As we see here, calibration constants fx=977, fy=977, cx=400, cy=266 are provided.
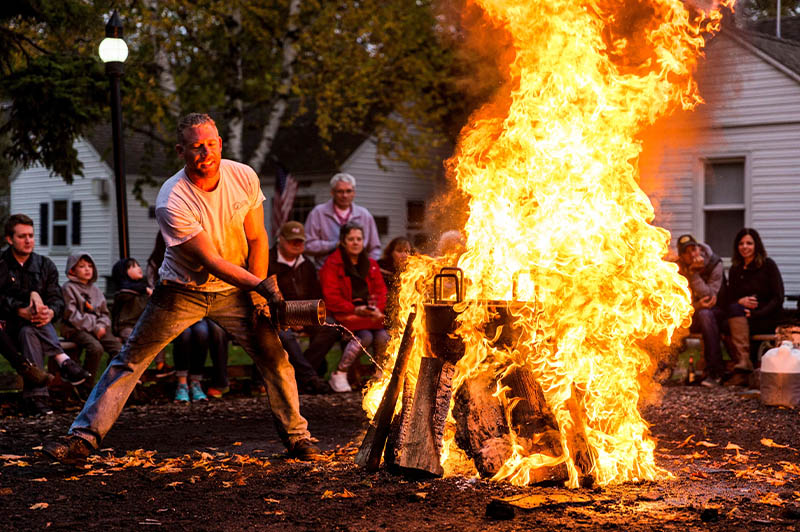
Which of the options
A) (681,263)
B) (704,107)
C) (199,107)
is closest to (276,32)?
(199,107)

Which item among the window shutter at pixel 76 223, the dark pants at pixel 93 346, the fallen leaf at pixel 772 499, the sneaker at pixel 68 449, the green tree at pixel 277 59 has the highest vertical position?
the green tree at pixel 277 59

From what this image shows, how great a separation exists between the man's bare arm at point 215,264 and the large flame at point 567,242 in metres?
1.10

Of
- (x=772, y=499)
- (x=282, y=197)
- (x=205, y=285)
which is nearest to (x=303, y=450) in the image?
(x=205, y=285)

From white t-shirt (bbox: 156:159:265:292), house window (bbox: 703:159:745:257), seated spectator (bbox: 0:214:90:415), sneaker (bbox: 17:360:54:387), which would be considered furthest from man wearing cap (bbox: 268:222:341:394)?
house window (bbox: 703:159:745:257)

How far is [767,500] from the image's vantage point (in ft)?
17.3

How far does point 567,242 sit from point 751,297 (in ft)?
19.7

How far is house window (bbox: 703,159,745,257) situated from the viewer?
56.2ft

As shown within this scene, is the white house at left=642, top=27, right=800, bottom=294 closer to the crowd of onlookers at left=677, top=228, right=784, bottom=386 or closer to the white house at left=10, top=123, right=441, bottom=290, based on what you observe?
the crowd of onlookers at left=677, top=228, right=784, bottom=386

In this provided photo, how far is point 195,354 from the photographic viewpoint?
1004 cm

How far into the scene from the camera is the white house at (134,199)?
27.6 metres

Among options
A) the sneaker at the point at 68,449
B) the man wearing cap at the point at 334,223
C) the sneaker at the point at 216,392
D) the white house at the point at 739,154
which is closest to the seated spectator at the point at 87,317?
the sneaker at the point at 216,392

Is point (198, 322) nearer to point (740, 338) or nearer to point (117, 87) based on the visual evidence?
point (117, 87)

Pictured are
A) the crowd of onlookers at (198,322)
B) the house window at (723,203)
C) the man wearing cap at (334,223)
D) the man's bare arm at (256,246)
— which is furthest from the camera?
the house window at (723,203)

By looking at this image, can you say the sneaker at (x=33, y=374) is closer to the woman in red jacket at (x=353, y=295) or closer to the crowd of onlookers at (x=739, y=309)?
the woman in red jacket at (x=353, y=295)
